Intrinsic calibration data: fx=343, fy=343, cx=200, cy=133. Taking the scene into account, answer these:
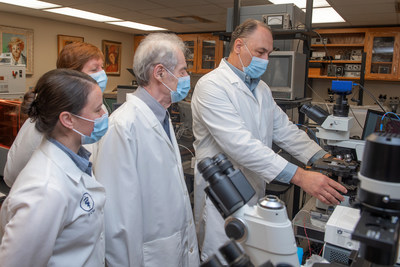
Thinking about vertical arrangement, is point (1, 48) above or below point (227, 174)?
above

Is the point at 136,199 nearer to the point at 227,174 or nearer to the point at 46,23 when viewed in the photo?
the point at 227,174

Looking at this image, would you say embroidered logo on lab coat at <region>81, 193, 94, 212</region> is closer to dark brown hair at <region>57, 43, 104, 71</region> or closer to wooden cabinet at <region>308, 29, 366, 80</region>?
dark brown hair at <region>57, 43, 104, 71</region>

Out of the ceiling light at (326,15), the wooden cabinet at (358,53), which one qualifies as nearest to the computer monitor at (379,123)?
the ceiling light at (326,15)

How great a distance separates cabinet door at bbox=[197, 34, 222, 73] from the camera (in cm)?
664

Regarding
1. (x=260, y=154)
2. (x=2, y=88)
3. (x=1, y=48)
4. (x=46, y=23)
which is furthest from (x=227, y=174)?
(x=46, y=23)

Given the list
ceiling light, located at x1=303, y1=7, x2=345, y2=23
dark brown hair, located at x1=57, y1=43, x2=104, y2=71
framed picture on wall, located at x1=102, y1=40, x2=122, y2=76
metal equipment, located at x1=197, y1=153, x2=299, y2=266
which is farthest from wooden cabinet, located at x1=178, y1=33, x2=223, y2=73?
metal equipment, located at x1=197, y1=153, x2=299, y2=266

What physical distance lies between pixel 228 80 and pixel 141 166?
66 cm

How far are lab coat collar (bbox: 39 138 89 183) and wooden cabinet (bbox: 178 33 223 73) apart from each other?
5.84 metres

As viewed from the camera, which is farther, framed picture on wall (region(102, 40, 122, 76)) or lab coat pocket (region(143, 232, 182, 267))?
framed picture on wall (region(102, 40, 122, 76))

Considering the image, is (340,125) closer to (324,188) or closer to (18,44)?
(324,188)

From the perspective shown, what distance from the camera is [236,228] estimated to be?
0.62 m

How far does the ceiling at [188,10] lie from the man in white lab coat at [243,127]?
8.18ft

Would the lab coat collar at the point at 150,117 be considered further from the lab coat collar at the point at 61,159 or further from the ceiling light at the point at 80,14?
the ceiling light at the point at 80,14

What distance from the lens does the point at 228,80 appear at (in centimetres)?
165
